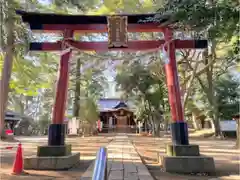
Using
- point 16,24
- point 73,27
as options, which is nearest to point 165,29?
point 73,27

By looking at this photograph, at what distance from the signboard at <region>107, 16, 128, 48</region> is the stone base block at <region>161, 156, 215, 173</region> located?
11.4ft

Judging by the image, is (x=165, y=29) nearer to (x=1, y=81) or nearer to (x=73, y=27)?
(x=73, y=27)

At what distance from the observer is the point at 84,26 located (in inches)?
257

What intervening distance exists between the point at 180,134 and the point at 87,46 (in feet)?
11.9

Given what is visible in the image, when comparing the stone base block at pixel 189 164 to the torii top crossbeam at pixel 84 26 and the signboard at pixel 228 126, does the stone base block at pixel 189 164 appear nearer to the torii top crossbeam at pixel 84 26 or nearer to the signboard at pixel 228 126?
the torii top crossbeam at pixel 84 26

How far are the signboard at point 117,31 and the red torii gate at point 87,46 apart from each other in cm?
14

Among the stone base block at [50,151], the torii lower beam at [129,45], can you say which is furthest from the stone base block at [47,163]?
the torii lower beam at [129,45]

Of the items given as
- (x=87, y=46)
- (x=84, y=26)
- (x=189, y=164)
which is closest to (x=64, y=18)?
(x=84, y=26)

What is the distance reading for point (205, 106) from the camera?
21.8m

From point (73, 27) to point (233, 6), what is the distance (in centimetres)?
439

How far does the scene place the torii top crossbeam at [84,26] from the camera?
6.25 metres

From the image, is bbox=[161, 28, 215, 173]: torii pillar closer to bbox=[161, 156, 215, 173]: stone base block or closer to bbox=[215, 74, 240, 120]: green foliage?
bbox=[161, 156, 215, 173]: stone base block

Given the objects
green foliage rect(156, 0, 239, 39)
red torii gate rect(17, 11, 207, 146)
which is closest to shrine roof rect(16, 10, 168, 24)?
red torii gate rect(17, 11, 207, 146)

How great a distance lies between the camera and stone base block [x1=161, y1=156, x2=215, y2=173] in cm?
527
